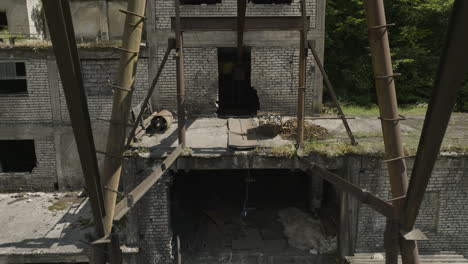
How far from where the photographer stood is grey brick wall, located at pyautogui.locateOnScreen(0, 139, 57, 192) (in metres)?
11.4

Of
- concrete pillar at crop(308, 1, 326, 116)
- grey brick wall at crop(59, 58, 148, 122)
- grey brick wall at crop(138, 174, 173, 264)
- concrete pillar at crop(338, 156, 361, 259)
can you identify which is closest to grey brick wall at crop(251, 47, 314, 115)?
concrete pillar at crop(308, 1, 326, 116)

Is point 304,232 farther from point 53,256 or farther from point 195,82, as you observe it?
point 53,256

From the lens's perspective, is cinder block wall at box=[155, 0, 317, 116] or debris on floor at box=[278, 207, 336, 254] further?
cinder block wall at box=[155, 0, 317, 116]

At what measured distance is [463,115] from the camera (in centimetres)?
1066

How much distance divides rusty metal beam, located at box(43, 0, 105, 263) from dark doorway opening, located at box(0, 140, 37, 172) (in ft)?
36.0

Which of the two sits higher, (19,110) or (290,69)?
(290,69)

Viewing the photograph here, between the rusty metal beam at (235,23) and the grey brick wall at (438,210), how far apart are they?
129 inches

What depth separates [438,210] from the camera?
7.53 meters

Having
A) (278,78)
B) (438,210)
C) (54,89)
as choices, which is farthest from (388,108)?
(54,89)

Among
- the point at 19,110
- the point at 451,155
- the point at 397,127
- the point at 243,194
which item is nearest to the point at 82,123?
the point at 397,127

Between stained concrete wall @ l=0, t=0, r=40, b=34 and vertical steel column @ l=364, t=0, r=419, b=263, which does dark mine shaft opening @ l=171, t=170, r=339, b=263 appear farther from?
stained concrete wall @ l=0, t=0, r=40, b=34

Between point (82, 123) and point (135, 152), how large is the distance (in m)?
4.13

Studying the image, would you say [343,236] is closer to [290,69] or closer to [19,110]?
[290,69]

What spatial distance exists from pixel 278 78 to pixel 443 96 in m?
8.24
